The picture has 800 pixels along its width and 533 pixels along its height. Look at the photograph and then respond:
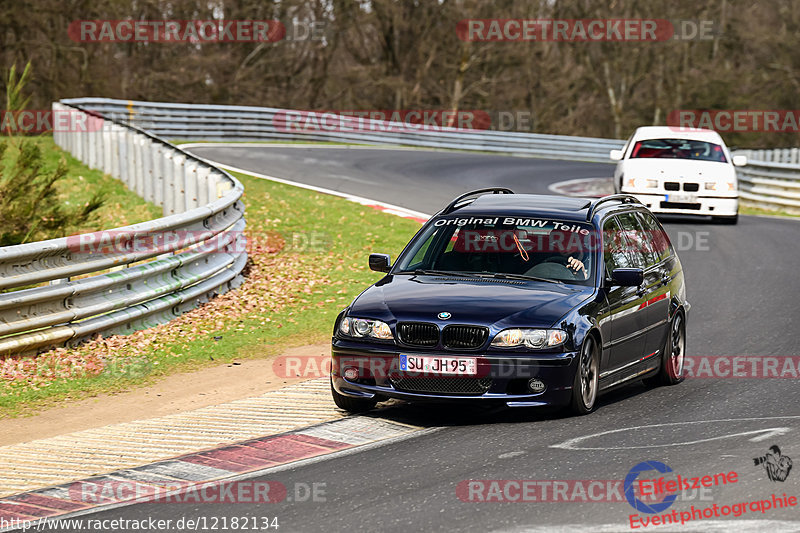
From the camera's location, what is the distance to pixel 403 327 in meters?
8.19

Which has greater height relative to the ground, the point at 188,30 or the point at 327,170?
the point at 188,30

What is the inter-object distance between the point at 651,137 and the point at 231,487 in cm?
1649

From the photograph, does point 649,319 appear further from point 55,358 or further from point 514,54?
point 514,54

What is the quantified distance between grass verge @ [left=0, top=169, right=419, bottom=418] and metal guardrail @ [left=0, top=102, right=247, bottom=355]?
0.60 feet

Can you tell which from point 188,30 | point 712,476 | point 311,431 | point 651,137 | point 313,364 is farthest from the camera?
point 188,30

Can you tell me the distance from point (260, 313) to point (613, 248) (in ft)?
15.9

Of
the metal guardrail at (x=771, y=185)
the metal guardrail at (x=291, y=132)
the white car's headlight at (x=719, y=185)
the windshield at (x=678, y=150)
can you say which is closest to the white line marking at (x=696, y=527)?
the white car's headlight at (x=719, y=185)

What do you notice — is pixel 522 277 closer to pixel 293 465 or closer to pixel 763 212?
pixel 293 465

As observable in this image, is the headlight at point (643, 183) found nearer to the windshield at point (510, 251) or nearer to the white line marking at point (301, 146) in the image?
the windshield at point (510, 251)

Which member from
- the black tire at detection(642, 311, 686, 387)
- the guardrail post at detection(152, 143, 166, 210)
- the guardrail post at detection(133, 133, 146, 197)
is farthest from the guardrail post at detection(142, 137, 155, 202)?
the black tire at detection(642, 311, 686, 387)

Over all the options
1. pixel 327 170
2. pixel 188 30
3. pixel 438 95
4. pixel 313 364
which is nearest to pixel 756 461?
pixel 313 364

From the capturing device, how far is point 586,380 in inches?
333

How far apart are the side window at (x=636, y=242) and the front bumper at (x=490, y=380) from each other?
6.82ft

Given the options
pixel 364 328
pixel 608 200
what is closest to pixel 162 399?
pixel 364 328
